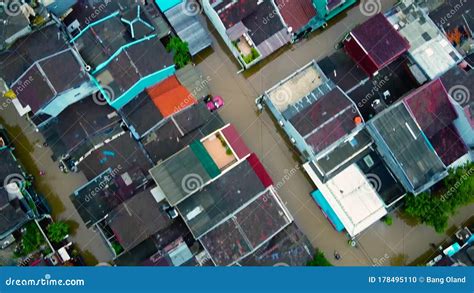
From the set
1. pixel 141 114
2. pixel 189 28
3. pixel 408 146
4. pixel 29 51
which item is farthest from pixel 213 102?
pixel 408 146

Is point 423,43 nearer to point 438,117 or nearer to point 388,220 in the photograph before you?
point 438,117

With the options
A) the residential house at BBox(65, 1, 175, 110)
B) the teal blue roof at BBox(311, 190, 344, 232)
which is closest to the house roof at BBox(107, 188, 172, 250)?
the residential house at BBox(65, 1, 175, 110)

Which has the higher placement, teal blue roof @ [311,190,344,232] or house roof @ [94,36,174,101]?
house roof @ [94,36,174,101]

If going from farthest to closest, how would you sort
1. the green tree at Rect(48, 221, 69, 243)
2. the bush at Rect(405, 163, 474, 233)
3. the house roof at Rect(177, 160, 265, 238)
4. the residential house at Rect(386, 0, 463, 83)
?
the residential house at Rect(386, 0, 463, 83) < the green tree at Rect(48, 221, 69, 243) < the bush at Rect(405, 163, 474, 233) < the house roof at Rect(177, 160, 265, 238)

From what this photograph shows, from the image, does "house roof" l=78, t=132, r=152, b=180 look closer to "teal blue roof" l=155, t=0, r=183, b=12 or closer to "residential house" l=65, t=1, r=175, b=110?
"residential house" l=65, t=1, r=175, b=110

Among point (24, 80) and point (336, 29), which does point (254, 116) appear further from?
point (24, 80)

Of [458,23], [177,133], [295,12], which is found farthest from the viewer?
[295,12]

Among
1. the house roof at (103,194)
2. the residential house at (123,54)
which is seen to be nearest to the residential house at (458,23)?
the residential house at (123,54)
